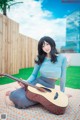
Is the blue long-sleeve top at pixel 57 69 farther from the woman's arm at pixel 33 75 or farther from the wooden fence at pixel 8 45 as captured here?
the wooden fence at pixel 8 45

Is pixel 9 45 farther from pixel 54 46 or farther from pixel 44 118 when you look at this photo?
pixel 44 118

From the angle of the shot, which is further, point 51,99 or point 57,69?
point 57,69

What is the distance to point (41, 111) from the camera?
1340 millimetres

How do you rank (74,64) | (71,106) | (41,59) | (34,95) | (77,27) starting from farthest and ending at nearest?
(77,27) < (74,64) < (41,59) < (71,106) < (34,95)

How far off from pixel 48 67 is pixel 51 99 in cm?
35

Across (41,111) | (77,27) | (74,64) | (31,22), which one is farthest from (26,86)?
(77,27)

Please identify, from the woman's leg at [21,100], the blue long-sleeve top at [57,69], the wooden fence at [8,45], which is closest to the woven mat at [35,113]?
the woman's leg at [21,100]

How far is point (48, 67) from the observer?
1.55m

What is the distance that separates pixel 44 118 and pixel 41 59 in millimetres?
528

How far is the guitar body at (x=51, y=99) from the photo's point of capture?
125 centimetres

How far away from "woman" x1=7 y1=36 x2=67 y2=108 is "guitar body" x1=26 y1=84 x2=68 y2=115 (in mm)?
95

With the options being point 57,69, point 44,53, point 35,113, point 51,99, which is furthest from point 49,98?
point 44,53

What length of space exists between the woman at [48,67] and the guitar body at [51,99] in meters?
0.09

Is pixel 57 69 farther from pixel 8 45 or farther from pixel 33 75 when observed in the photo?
pixel 8 45
